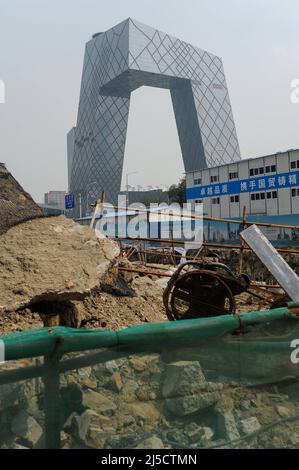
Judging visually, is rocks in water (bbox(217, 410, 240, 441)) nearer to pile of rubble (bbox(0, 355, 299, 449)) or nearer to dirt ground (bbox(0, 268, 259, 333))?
pile of rubble (bbox(0, 355, 299, 449))

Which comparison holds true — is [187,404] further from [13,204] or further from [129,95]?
[129,95]

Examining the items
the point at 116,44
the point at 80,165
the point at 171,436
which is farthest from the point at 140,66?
the point at 171,436

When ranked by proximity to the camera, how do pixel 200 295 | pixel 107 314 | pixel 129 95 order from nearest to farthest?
pixel 200 295
pixel 107 314
pixel 129 95

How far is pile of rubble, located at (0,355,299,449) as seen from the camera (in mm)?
1824

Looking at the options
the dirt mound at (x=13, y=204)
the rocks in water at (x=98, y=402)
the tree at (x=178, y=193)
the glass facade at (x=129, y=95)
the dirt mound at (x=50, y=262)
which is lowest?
the rocks in water at (x=98, y=402)

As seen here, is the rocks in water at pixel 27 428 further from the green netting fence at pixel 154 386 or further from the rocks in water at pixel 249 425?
the rocks in water at pixel 249 425

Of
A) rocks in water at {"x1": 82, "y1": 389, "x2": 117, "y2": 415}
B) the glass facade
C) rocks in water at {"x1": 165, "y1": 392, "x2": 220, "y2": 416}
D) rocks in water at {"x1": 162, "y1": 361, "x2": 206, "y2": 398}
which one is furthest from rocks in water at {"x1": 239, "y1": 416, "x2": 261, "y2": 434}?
the glass facade

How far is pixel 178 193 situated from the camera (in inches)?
2281

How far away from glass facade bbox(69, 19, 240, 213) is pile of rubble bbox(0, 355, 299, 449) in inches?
2527

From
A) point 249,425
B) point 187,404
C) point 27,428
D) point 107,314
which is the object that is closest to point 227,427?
point 249,425

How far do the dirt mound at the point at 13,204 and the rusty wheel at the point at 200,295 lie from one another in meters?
1.90

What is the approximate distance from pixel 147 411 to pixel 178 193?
56.4 metres

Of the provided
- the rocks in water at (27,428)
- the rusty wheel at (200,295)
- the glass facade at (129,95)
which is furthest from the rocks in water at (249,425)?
the glass facade at (129,95)

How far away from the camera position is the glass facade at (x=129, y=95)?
2682 inches
